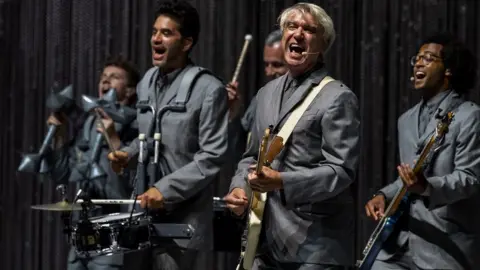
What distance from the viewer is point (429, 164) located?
4203 millimetres

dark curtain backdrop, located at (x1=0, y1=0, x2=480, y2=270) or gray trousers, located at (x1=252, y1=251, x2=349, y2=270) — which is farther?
dark curtain backdrop, located at (x1=0, y1=0, x2=480, y2=270)

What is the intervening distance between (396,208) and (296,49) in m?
0.95

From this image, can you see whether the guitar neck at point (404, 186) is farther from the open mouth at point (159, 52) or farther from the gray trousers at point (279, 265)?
the open mouth at point (159, 52)

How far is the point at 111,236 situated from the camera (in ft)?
12.6

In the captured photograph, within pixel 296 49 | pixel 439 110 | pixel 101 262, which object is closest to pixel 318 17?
pixel 296 49

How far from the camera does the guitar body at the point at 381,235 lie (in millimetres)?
4164

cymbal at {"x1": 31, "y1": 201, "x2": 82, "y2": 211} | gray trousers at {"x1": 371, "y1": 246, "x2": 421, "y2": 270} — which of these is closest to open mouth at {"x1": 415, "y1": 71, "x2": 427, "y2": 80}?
gray trousers at {"x1": 371, "y1": 246, "x2": 421, "y2": 270}

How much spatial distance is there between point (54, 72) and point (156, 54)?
6.75 feet

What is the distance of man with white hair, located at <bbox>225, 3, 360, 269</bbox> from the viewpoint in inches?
133

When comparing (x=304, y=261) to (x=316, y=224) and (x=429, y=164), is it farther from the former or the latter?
(x=429, y=164)

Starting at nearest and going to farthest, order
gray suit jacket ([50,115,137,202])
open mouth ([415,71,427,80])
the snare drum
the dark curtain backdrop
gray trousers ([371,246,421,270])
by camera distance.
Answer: the snare drum → gray trousers ([371,246,421,270]) → open mouth ([415,71,427,80]) → gray suit jacket ([50,115,137,202]) → the dark curtain backdrop

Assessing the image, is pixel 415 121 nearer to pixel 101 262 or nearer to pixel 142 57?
pixel 101 262

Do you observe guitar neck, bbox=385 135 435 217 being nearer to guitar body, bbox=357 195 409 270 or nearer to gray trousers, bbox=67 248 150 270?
guitar body, bbox=357 195 409 270

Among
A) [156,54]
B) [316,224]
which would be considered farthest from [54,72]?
[316,224]
